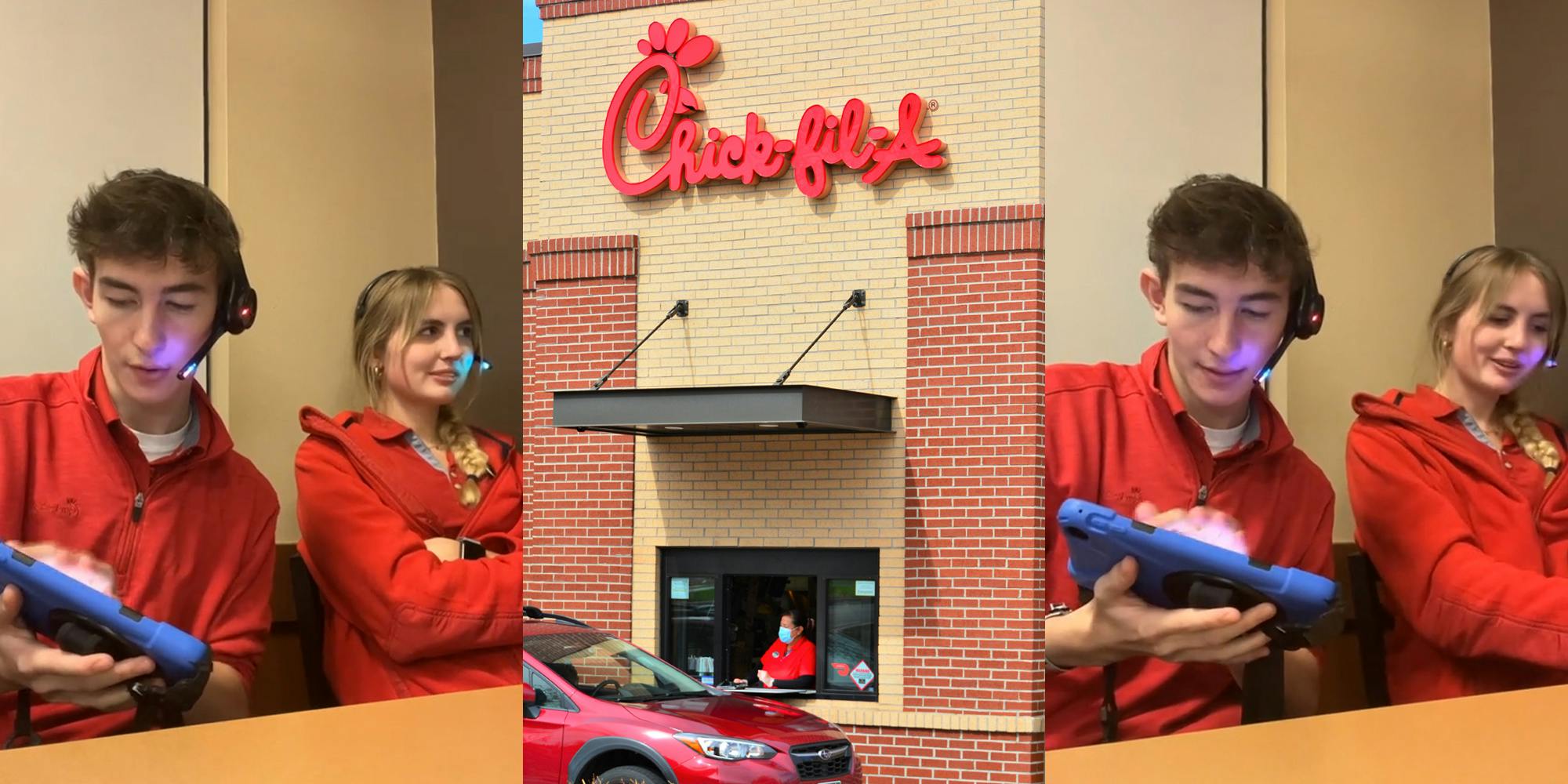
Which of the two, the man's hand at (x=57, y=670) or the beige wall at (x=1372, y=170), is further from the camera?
the beige wall at (x=1372, y=170)

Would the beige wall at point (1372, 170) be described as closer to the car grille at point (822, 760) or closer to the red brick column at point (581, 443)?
the car grille at point (822, 760)

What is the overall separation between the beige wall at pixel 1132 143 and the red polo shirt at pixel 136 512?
2.28 m

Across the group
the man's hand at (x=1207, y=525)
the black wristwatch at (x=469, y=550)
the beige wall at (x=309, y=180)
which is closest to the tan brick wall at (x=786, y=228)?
the man's hand at (x=1207, y=525)

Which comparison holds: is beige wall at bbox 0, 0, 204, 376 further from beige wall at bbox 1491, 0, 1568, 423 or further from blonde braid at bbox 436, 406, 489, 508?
beige wall at bbox 1491, 0, 1568, 423

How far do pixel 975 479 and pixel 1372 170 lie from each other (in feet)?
10.6

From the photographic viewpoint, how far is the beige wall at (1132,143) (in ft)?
12.9

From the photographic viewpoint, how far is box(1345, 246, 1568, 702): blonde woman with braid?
3.85 meters

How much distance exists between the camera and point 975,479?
6922mm

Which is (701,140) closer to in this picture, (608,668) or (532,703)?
(608,668)

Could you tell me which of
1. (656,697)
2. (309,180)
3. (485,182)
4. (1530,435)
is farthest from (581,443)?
(1530,435)

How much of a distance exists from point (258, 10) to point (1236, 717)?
294 centimetres

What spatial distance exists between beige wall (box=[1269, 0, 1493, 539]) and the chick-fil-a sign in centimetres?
338

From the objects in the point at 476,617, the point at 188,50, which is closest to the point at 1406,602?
the point at 476,617

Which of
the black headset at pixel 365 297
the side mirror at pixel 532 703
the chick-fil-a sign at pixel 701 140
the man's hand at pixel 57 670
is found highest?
the chick-fil-a sign at pixel 701 140
